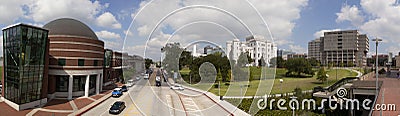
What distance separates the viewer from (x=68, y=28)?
25938mm

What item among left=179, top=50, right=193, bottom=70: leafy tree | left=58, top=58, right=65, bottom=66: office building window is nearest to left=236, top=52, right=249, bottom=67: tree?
left=179, top=50, right=193, bottom=70: leafy tree

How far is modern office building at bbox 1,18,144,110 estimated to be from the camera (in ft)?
60.7

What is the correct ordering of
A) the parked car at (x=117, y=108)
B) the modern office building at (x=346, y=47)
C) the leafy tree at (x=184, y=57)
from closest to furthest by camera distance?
the parked car at (x=117, y=108) < the leafy tree at (x=184, y=57) < the modern office building at (x=346, y=47)

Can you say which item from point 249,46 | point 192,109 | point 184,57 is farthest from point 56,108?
point 249,46

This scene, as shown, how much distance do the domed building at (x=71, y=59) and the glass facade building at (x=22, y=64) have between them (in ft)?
11.8

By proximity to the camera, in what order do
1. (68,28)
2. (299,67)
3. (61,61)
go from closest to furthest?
(61,61)
(68,28)
(299,67)

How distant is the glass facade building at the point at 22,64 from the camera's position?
18.3 metres

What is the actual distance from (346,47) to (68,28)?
6463cm

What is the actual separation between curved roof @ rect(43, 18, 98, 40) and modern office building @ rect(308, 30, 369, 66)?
187 ft

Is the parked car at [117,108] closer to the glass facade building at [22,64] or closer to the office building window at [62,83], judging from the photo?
the glass facade building at [22,64]

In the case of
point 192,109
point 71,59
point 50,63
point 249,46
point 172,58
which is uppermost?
point 249,46

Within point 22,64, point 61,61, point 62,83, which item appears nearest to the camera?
point 22,64

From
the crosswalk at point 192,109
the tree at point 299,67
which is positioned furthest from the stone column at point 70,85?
the tree at point 299,67

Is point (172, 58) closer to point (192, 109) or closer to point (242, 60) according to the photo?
point (192, 109)
